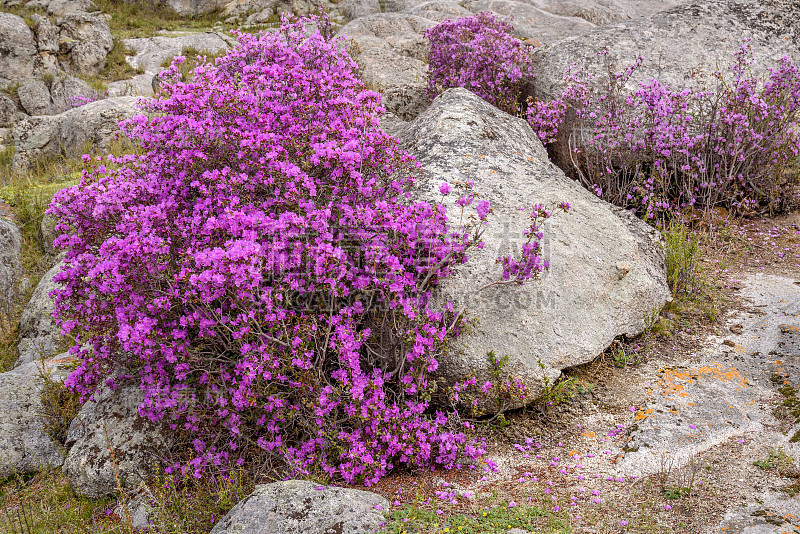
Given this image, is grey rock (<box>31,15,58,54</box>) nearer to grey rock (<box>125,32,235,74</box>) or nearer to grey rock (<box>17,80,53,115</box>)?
grey rock (<box>125,32,235,74</box>)

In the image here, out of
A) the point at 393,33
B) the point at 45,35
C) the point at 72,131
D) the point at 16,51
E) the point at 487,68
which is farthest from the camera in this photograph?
the point at 45,35

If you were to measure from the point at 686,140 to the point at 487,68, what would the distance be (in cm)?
342

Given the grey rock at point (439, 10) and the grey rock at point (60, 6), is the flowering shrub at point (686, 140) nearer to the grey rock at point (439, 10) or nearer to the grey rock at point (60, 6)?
the grey rock at point (439, 10)

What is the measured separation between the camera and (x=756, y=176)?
781 cm

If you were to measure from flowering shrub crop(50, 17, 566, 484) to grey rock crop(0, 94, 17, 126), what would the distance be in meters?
14.3

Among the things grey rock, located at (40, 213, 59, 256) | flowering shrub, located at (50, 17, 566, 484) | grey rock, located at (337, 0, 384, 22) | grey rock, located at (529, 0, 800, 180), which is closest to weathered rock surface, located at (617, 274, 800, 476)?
flowering shrub, located at (50, 17, 566, 484)

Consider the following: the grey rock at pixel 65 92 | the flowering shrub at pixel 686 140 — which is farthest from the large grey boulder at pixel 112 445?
the grey rock at pixel 65 92

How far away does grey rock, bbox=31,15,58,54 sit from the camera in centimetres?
1792

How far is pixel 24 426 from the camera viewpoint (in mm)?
4934

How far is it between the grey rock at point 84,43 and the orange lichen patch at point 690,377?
19.8m

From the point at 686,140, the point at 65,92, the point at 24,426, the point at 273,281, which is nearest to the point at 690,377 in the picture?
the point at 273,281

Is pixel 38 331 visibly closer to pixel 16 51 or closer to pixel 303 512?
pixel 303 512

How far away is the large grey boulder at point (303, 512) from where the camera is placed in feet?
10.2

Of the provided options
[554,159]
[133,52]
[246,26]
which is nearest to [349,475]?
[554,159]
